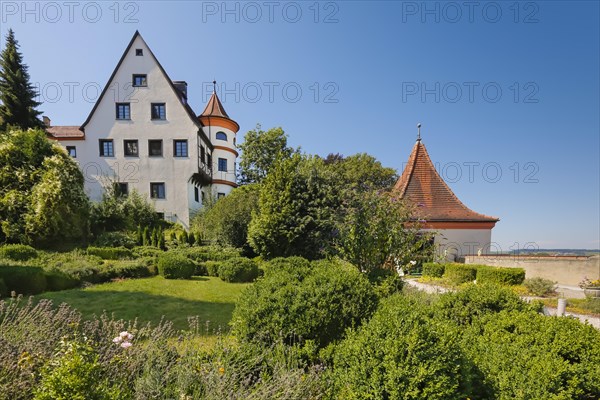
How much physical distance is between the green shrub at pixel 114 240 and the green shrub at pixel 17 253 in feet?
11.4

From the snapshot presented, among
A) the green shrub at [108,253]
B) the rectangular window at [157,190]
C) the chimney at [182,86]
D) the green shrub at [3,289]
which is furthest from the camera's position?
the chimney at [182,86]

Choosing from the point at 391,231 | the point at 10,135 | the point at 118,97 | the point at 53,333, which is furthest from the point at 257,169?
the point at 53,333

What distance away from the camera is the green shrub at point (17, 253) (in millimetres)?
10586

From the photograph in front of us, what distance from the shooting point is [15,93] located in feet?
65.0

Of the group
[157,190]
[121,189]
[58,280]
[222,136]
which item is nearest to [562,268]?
[58,280]

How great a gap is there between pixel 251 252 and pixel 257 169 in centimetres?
1511

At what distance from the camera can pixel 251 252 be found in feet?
59.2

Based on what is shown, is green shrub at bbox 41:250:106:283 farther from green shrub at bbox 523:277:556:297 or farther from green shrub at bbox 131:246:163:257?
green shrub at bbox 523:277:556:297

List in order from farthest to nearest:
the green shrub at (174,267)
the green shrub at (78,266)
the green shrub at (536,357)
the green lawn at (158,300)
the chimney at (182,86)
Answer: the chimney at (182,86)
the green shrub at (174,267)
the green shrub at (78,266)
the green lawn at (158,300)
the green shrub at (536,357)

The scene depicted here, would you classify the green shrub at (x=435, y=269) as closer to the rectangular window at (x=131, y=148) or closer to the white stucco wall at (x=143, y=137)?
the white stucco wall at (x=143, y=137)

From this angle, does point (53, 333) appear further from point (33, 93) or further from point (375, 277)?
point (33, 93)

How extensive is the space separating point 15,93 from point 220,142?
15059 millimetres

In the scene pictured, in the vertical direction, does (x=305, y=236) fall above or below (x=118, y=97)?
below

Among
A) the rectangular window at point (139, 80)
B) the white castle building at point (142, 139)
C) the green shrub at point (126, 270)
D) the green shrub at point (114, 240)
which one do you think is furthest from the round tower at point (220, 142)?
the green shrub at point (126, 270)
